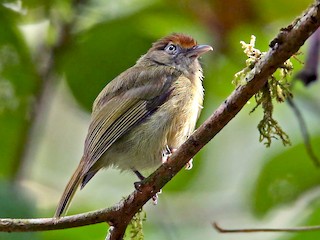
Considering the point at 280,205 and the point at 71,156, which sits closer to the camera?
the point at 280,205

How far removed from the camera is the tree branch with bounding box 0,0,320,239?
2.11 metres

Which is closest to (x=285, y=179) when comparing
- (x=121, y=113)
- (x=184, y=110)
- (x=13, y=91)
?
(x=184, y=110)

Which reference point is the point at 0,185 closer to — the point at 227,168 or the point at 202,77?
the point at 202,77

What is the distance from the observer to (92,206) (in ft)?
13.9

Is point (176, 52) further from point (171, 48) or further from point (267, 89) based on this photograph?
point (267, 89)

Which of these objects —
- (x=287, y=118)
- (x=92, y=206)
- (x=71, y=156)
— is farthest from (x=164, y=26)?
(x=71, y=156)

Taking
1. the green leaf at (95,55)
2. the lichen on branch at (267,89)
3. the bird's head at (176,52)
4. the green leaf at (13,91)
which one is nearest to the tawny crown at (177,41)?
the bird's head at (176,52)

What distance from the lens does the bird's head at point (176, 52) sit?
4387mm

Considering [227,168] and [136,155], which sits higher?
[227,168]

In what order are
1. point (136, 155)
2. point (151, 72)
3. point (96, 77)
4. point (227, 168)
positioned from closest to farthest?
point (136, 155) → point (151, 72) → point (96, 77) → point (227, 168)

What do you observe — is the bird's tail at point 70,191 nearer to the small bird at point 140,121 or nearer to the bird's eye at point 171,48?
the small bird at point 140,121

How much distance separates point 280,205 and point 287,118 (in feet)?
2.93

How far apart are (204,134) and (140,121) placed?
1.38 metres

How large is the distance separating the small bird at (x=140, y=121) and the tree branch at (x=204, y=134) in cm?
76
